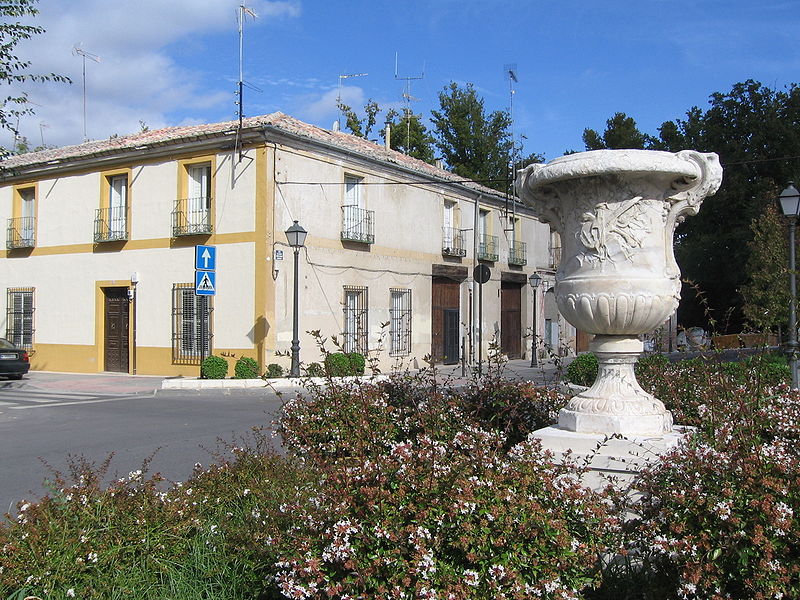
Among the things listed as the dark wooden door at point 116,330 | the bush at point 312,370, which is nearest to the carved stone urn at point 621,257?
the bush at point 312,370

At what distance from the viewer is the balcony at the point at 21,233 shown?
22.0 metres

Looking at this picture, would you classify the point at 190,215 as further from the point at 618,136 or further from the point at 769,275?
the point at 618,136

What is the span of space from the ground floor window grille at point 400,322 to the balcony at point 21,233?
437 inches

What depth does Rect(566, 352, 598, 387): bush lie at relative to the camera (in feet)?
35.6

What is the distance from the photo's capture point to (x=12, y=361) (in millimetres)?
18094

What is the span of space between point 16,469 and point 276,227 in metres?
10.8

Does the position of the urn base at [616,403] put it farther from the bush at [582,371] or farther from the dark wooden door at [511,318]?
the dark wooden door at [511,318]

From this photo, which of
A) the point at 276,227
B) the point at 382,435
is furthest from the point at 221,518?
the point at 276,227

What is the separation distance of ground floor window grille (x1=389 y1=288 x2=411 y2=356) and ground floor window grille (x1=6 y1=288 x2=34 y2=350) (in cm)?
1097

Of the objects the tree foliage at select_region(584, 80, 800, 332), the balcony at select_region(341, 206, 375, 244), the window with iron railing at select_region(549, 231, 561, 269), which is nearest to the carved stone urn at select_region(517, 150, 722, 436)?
the balcony at select_region(341, 206, 375, 244)

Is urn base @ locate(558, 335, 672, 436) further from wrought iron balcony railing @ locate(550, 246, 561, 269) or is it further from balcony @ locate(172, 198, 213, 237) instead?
wrought iron balcony railing @ locate(550, 246, 561, 269)

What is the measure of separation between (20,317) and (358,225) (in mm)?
11109

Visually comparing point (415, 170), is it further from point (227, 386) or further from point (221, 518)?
point (221, 518)

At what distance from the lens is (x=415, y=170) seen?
882 inches
